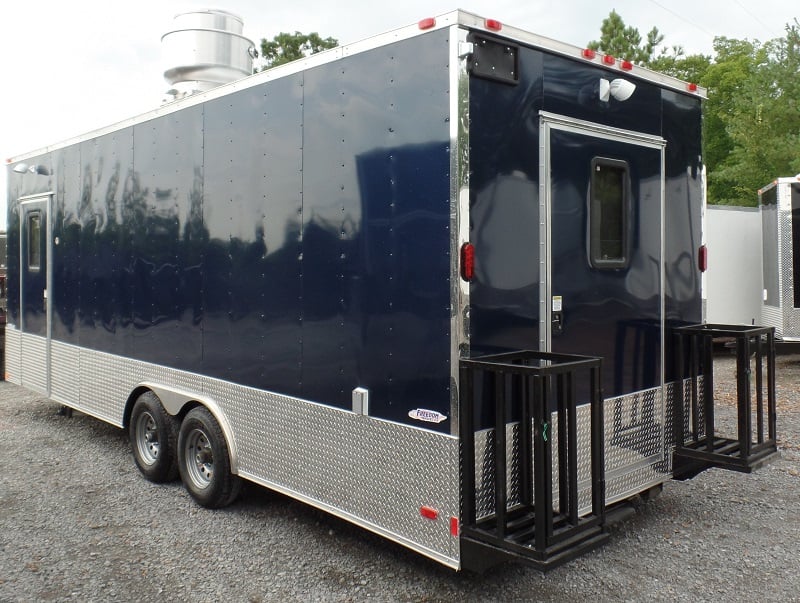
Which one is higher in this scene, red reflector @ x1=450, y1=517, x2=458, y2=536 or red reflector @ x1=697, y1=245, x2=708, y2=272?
red reflector @ x1=697, y1=245, x2=708, y2=272

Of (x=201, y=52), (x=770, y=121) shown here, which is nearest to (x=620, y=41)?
(x=770, y=121)

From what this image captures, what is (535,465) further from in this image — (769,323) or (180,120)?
(769,323)

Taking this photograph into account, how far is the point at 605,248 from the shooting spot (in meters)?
4.16

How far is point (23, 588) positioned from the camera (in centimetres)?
385

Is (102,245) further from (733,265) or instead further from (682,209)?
(733,265)

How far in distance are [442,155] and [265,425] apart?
6.60 ft

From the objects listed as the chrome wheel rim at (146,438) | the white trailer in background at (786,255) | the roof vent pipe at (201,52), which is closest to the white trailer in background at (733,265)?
the white trailer in background at (786,255)

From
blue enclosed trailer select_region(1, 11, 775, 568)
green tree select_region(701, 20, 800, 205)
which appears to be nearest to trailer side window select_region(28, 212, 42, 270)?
blue enclosed trailer select_region(1, 11, 775, 568)

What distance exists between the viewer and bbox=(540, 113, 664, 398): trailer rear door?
383 centimetres

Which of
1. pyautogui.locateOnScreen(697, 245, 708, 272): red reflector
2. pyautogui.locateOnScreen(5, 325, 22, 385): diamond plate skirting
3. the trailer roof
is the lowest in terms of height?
pyautogui.locateOnScreen(5, 325, 22, 385): diamond plate skirting

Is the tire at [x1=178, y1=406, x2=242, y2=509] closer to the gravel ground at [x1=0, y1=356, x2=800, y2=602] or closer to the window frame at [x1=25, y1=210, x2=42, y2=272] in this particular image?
the gravel ground at [x1=0, y1=356, x2=800, y2=602]

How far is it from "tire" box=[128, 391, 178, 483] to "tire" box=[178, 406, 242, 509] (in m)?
0.21

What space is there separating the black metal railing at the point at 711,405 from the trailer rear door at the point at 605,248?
27 cm

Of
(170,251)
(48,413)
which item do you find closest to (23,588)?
(170,251)
